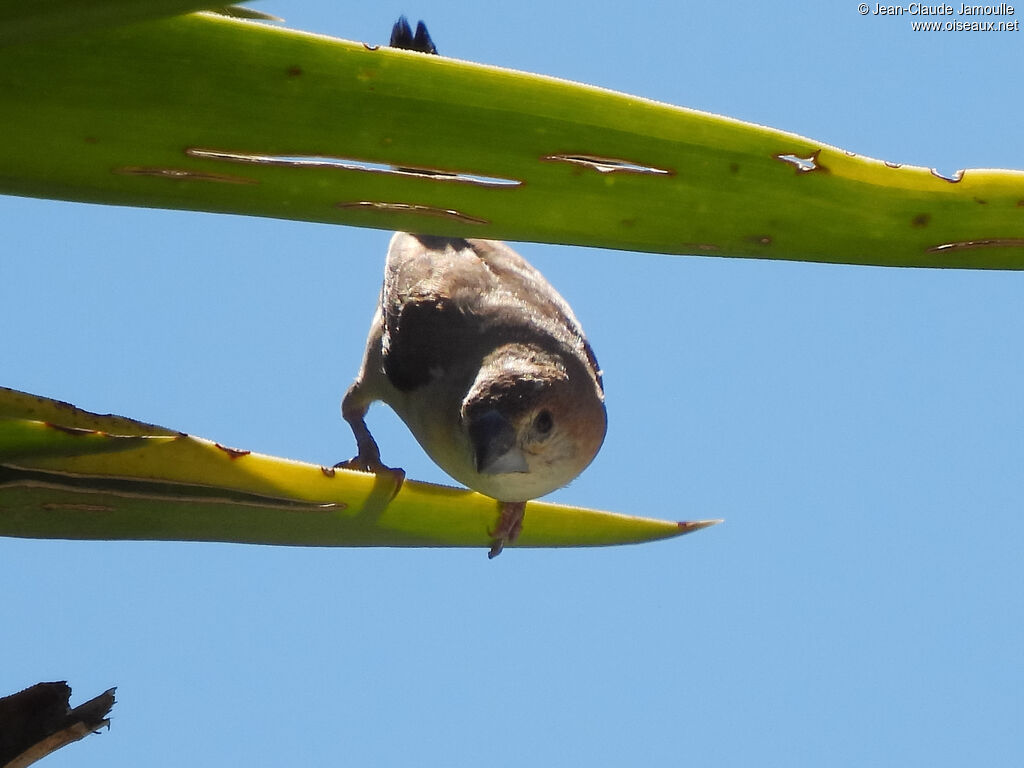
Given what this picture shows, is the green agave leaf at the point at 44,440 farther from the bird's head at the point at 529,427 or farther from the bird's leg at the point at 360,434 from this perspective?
the bird's leg at the point at 360,434

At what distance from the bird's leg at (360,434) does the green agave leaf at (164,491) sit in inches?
63.7

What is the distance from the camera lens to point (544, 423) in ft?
7.52

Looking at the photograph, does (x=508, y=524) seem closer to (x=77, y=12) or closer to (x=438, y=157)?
(x=438, y=157)

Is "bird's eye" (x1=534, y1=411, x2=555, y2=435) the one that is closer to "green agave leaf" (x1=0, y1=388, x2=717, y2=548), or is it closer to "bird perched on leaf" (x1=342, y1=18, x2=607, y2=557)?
"bird perched on leaf" (x1=342, y1=18, x2=607, y2=557)

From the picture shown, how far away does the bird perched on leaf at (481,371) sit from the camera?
2264 millimetres

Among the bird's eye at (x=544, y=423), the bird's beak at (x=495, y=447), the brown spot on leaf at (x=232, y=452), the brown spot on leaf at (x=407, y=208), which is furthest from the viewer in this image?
the bird's eye at (x=544, y=423)

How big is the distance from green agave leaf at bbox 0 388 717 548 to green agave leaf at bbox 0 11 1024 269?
0.25 metres

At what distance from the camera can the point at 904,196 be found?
0.85m

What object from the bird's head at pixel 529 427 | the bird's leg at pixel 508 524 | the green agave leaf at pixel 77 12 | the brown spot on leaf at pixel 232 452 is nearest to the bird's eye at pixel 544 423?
the bird's head at pixel 529 427

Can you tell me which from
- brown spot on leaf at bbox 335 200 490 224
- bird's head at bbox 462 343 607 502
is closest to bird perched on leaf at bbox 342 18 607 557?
bird's head at bbox 462 343 607 502

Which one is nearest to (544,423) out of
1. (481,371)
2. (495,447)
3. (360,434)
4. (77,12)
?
(495,447)

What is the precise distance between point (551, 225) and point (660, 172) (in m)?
0.11

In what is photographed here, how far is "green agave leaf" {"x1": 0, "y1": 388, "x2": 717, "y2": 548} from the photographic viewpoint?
86cm

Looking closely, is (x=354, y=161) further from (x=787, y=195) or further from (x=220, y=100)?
(x=787, y=195)
